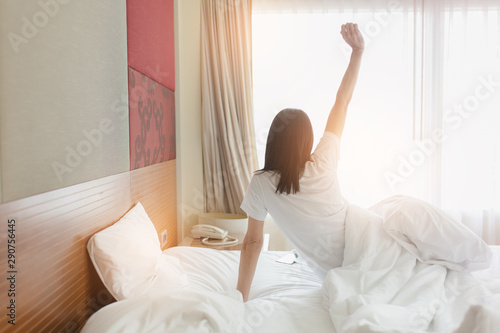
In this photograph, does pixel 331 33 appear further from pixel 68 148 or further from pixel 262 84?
pixel 68 148

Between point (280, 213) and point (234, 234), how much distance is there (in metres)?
1.30

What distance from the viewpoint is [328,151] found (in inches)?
70.0

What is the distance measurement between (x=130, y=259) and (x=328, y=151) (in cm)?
94

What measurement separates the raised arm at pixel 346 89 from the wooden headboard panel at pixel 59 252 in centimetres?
101

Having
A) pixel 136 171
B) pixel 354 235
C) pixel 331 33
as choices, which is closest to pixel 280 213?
pixel 354 235

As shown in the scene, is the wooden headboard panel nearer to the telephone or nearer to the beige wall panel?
the beige wall panel

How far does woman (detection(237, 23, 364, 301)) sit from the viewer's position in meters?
1.66

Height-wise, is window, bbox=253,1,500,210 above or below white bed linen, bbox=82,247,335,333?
above

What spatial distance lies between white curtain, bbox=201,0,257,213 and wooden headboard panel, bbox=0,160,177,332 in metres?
1.46

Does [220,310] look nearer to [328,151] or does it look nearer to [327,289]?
[327,289]

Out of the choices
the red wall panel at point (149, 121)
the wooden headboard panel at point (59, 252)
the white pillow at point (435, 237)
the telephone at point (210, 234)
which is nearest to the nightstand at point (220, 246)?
the telephone at point (210, 234)

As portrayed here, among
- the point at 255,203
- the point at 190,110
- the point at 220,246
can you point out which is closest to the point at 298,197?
the point at 255,203

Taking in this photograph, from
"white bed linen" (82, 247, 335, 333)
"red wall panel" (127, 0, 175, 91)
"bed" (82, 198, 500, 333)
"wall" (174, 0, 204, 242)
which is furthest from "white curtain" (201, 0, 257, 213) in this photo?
"white bed linen" (82, 247, 335, 333)

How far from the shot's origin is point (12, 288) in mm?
1040
